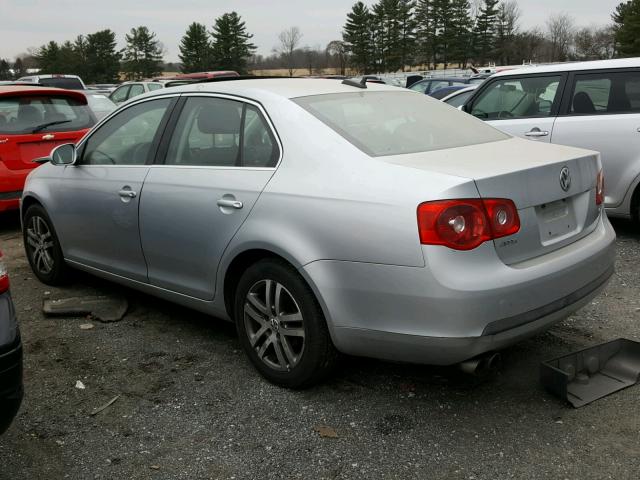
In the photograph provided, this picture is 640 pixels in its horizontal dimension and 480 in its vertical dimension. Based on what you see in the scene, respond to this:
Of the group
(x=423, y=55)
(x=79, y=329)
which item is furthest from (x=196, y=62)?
(x=79, y=329)

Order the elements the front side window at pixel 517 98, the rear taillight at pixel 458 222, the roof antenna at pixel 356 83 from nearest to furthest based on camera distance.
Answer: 1. the rear taillight at pixel 458 222
2. the roof antenna at pixel 356 83
3. the front side window at pixel 517 98

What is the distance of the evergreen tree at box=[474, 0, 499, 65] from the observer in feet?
281

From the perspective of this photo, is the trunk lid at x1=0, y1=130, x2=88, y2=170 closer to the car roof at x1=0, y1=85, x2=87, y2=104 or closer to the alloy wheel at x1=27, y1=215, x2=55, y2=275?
the car roof at x1=0, y1=85, x2=87, y2=104

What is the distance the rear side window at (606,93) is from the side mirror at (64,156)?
14.8ft

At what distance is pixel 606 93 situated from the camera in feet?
20.4

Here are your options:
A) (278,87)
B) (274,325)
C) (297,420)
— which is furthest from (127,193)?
(297,420)

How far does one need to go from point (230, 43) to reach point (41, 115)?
3166 inches

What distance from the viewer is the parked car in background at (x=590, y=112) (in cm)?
605

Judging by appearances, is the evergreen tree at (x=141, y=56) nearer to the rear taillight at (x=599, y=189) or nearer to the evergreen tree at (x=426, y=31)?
the evergreen tree at (x=426, y=31)

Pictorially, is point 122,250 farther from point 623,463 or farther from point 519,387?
point 623,463

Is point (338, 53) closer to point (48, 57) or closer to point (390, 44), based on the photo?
point (390, 44)

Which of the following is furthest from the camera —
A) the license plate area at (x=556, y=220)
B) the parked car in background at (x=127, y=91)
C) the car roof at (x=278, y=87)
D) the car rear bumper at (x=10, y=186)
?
the parked car in background at (x=127, y=91)

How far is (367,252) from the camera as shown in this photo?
2.91m

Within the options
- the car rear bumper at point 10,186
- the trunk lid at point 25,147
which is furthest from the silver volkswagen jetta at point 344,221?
the trunk lid at point 25,147
